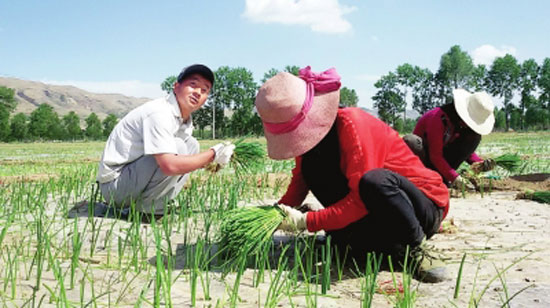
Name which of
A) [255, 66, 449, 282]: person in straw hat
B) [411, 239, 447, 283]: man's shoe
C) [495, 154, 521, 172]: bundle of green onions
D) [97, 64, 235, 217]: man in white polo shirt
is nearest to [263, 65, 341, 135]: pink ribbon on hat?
[255, 66, 449, 282]: person in straw hat

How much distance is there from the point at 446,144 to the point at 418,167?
209cm

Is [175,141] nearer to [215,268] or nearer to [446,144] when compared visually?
[215,268]

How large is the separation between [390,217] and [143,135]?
1.74m

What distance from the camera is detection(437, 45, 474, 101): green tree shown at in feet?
192

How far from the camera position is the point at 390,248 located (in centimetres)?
205

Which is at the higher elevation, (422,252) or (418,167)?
(418,167)

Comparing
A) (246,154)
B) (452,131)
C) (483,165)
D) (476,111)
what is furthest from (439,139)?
(246,154)

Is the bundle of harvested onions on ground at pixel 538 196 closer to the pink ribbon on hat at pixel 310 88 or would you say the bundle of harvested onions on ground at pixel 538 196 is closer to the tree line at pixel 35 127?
the pink ribbon on hat at pixel 310 88

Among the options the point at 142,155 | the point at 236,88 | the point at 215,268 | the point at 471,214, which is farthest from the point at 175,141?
the point at 236,88

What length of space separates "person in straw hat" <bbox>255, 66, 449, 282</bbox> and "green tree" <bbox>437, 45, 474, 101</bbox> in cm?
6055

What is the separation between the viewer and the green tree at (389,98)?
67.9 meters

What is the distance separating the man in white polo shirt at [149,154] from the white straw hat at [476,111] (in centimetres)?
209

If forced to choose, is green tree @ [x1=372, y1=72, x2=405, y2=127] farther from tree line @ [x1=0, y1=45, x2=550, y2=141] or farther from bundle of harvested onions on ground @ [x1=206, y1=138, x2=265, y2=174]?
bundle of harvested onions on ground @ [x1=206, y1=138, x2=265, y2=174]

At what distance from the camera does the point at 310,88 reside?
6.27ft
